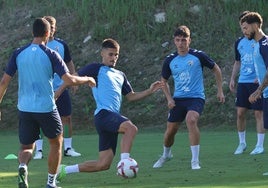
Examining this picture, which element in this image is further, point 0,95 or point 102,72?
point 102,72

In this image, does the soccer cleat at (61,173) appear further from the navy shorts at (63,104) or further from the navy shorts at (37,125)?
the navy shorts at (63,104)

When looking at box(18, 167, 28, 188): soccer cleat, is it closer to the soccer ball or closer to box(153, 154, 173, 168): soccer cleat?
the soccer ball

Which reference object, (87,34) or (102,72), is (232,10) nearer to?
(87,34)

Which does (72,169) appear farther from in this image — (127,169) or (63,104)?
(63,104)

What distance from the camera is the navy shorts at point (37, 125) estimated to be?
10.2 m

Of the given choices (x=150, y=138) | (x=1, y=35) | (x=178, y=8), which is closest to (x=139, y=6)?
(x=178, y=8)

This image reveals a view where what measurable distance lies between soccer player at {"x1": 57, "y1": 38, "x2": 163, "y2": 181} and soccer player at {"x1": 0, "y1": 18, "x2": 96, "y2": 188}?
2.86 feet

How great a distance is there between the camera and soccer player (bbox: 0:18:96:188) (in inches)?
397

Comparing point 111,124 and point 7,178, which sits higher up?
point 111,124

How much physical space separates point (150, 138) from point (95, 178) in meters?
7.70

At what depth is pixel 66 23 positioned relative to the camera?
27.9m

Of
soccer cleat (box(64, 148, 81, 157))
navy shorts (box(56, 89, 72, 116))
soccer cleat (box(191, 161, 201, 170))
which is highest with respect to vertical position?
navy shorts (box(56, 89, 72, 116))

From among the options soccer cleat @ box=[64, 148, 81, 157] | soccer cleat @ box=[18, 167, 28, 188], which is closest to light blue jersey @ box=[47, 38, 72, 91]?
soccer cleat @ box=[64, 148, 81, 157]

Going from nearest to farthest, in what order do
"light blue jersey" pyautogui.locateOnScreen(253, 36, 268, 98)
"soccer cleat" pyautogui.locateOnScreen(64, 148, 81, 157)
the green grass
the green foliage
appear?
the green grass < "light blue jersey" pyautogui.locateOnScreen(253, 36, 268, 98) < "soccer cleat" pyautogui.locateOnScreen(64, 148, 81, 157) < the green foliage
